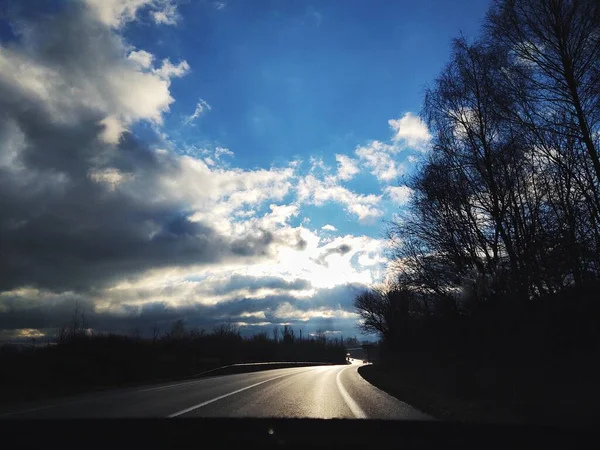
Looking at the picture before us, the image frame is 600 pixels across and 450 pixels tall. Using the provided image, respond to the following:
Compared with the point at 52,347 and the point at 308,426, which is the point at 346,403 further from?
the point at 52,347

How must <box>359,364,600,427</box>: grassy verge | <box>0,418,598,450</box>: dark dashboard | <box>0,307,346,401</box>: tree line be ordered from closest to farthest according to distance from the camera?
<box>0,418,598,450</box>: dark dashboard, <box>359,364,600,427</box>: grassy verge, <box>0,307,346,401</box>: tree line

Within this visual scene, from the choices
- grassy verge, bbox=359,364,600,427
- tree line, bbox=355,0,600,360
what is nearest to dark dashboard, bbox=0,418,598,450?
grassy verge, bbox=359,364,600,427

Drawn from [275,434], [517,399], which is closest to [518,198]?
[517,399]

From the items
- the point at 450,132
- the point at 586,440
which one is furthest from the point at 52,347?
the point at 586,440

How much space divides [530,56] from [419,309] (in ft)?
81.3

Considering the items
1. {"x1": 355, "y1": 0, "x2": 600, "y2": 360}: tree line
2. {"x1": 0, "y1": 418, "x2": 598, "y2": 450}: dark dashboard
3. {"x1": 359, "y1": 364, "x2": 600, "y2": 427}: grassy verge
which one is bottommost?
{"x1": 359, "y1": 364, "x2": 600, "y2": 427}: grassy verge

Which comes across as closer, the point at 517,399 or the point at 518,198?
the point at 517,399

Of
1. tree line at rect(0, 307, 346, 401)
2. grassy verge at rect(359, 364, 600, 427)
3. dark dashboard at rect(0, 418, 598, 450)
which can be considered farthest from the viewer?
tree line at rect(0, 307, 346, 401)

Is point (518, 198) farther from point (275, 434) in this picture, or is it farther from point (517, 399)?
point (275, 434)

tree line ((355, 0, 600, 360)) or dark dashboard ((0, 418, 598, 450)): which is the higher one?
tree line ((355, 0, 600, 360))

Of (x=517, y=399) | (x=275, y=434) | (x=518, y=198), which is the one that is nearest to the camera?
(x=275, y=434)

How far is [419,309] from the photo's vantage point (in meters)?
38.0

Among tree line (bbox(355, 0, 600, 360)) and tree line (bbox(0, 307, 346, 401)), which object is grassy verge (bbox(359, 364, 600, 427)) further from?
tree line (bbox(0, 307, 346, 401))

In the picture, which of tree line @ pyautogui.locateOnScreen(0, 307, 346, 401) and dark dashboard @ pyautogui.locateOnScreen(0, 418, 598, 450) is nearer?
dark dashboard @ pyautogui.locateOnScreen(0, 418, 598, 450)
